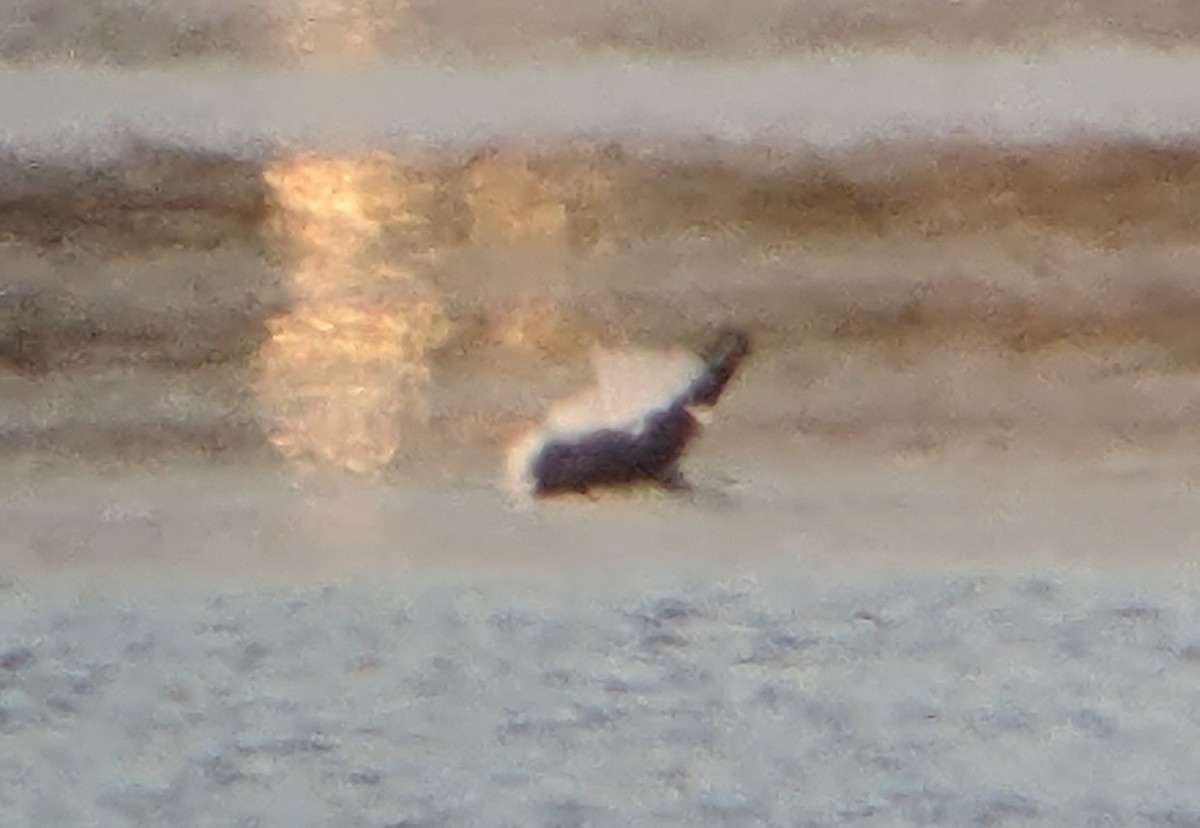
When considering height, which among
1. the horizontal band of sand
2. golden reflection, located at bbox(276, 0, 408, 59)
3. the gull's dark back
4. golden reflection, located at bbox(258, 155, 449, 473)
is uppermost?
golden reflection, located at bbox(276, 0, 408, 59)

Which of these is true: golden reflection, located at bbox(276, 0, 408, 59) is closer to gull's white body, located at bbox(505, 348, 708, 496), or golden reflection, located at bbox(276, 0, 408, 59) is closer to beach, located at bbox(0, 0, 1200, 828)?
beach, located at bbox(0, 0, 1200, 828)

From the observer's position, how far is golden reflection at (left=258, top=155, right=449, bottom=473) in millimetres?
392

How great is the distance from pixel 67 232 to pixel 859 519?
0.76 feet

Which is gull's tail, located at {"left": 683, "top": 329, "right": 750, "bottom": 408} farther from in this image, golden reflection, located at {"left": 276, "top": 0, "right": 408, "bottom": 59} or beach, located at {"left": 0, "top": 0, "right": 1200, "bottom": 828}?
golden reflection, located at {"left": 276, "top": 0, "right": 408, "bottom": 59}

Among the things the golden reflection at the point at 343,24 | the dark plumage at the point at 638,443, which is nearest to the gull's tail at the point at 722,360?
the dark plumage at the point at 638,443

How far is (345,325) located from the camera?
15.7 inches

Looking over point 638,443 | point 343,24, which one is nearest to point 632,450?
point 638,443

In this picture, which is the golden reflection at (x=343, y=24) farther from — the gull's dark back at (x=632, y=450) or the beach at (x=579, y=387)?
the gull's dark back at (x=632, y=450)

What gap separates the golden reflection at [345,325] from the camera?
39cm

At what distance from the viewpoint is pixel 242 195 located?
392 mm

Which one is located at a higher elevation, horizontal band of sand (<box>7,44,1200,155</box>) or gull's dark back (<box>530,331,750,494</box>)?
horizontal band of sand (<box>7,44,1200,155</box>)

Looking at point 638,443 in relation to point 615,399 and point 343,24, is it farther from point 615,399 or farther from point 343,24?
point 343,24

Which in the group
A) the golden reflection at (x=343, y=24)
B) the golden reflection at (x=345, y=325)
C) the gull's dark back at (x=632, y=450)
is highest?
the golden reflection at (x=343, y=24)

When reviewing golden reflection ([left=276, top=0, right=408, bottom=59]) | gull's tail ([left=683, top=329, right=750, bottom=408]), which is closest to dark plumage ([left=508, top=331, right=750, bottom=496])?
gull's tail ([left=683, top=329, right=750, bottom=408])
